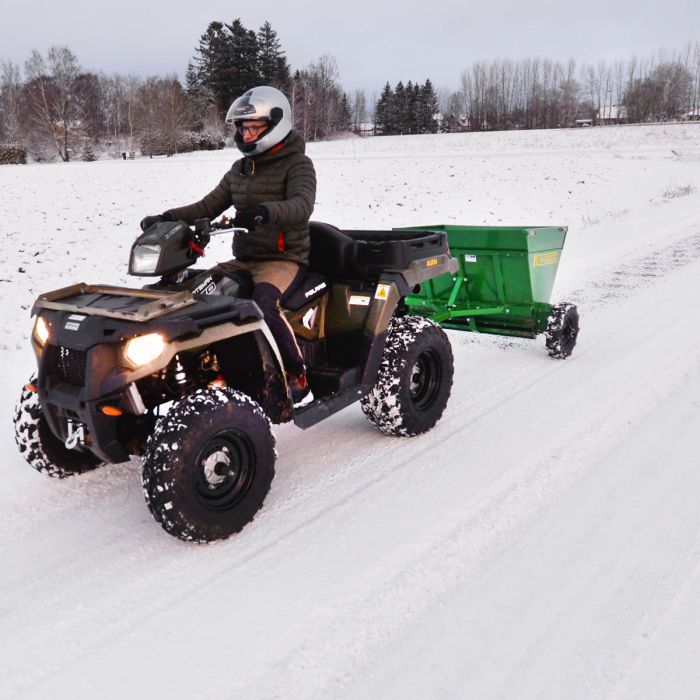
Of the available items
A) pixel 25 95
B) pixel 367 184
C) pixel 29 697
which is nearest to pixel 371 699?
pixel 29 697

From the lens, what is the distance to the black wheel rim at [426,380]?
14.9ft

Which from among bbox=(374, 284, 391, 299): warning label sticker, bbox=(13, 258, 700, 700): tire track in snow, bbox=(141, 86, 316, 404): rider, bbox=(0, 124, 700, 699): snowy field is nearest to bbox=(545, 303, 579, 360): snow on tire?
bbox=(0, 124, 700, 699): snowy field

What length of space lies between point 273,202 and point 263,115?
1.79 ft

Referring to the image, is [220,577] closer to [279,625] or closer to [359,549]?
[279,625]

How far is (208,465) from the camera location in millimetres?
3078

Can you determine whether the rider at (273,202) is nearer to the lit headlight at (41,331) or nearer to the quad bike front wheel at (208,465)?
the quad bike front wheel at (208,465)

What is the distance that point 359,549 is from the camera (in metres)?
3.07

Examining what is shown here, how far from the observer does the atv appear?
2.91 meters

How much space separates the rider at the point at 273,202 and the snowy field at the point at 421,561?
0.95 meters

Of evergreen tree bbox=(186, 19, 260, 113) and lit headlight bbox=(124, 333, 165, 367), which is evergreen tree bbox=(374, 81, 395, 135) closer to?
evergreen tree bbox=(186, 19, 260, 113)

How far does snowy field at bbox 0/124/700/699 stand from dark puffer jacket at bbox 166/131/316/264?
1254 mm

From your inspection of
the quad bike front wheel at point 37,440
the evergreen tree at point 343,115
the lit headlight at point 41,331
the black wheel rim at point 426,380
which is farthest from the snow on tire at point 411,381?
the evergreen tree at point 343,115

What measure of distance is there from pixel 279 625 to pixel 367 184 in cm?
2114

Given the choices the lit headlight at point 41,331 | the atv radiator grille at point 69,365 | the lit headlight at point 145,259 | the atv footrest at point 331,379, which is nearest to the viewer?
the atv radiator grille at point 69,365
